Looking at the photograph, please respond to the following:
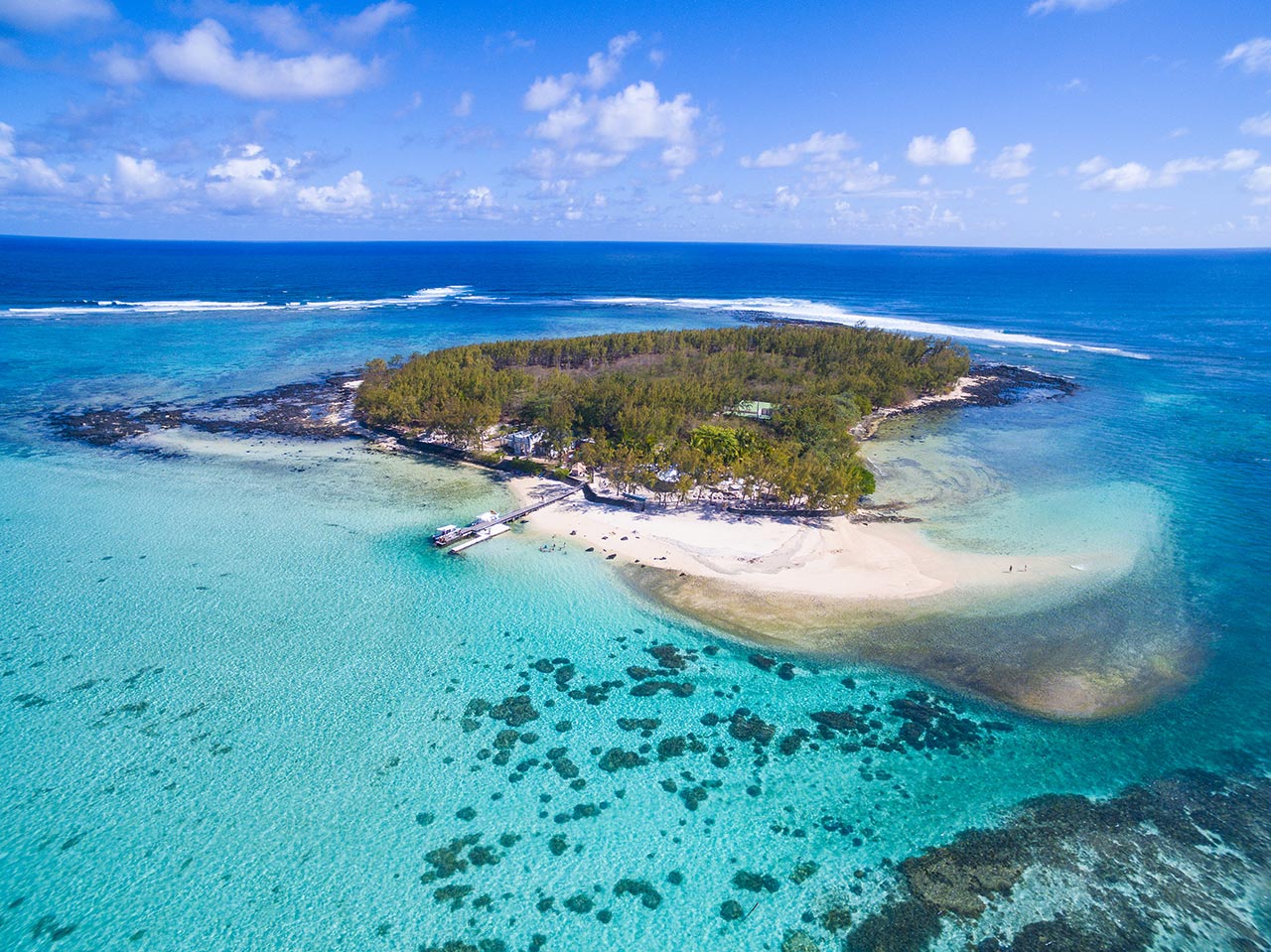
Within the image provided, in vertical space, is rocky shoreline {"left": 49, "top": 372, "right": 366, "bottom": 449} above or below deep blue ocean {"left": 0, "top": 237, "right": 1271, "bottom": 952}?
above

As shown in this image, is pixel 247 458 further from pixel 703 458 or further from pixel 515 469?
pixel 703 458

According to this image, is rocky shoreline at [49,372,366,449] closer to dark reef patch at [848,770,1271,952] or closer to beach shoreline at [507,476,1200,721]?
beach shoreline at [507,476,1200,721]

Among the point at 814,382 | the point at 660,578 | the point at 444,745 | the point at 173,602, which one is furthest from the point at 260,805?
the point at 814,382

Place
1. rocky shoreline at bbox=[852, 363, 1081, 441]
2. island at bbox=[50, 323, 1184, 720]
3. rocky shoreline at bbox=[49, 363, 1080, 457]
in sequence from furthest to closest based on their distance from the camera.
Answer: rocky shoreline at bbox=[852, 363, 1081, 441]
rocky shoreline at bbox=[49, 363, 1080, 457]
island at bbox=[50, 323, 1184, 720]

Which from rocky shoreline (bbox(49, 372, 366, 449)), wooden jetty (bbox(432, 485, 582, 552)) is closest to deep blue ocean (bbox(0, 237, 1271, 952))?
wooden jetty (bbox(432, 485, 582, 552))

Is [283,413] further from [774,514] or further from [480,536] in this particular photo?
[774,514]

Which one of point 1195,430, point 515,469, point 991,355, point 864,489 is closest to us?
point 864,489

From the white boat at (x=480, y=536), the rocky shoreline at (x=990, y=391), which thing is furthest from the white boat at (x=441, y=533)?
the rocky shoreline at (x=990, y=391)
